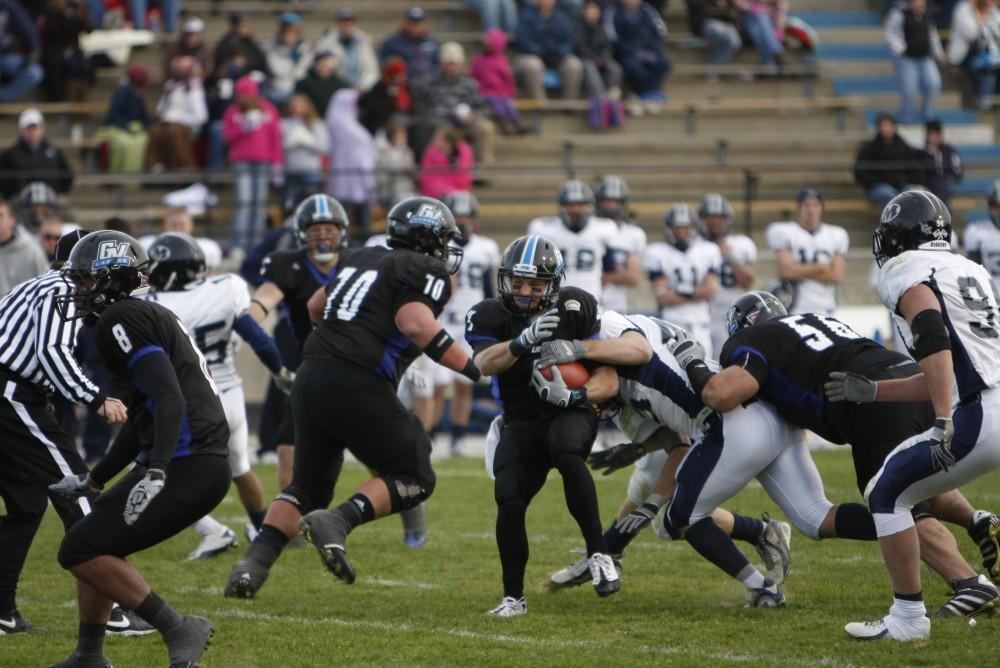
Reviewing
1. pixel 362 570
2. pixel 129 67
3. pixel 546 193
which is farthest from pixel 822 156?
pixel 362 570

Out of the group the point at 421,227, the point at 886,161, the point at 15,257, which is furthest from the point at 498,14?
the point at 421,227

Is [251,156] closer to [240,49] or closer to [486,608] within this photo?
[240,49]

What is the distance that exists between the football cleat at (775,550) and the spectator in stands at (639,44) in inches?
419

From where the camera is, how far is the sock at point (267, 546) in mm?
6258

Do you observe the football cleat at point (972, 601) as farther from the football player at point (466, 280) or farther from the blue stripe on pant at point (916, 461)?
the football player at point (466, 280)

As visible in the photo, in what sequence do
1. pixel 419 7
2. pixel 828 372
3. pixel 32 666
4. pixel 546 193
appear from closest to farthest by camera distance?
pixel 32 666
pixel 828 372
pixel 546 193
pixel 419 7

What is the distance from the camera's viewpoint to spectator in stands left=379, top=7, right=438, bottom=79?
50.6 feet

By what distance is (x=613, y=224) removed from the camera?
40.3 feet

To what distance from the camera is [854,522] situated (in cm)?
595

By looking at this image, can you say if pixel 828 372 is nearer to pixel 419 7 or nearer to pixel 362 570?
pixel 362 570

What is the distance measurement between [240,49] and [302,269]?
7228 millimetres

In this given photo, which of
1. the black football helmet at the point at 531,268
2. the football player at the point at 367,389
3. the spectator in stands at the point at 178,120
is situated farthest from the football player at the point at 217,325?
the spectator in stands at the point at 178,120

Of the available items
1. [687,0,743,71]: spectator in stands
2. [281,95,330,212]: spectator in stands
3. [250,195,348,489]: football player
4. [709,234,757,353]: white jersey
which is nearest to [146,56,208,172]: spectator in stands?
[281,95,330,212]: spectator in stands

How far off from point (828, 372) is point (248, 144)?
931 centimetres
